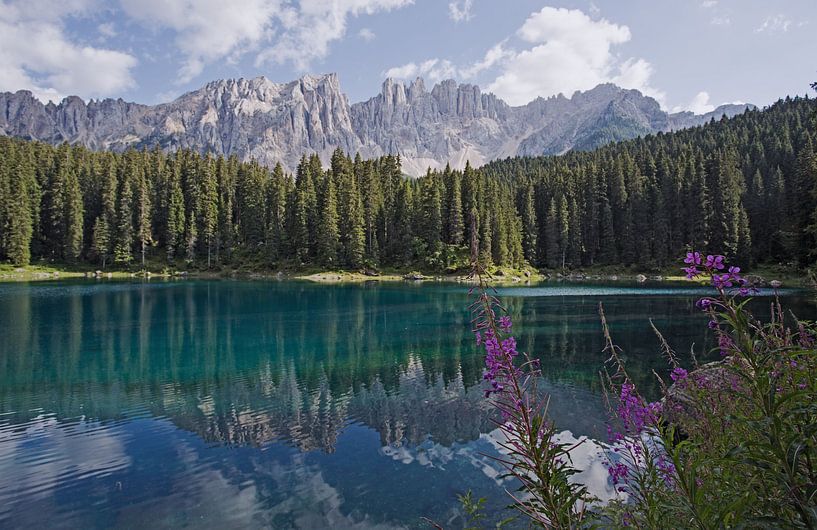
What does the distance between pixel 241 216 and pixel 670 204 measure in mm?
94836

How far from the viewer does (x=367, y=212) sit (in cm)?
9981

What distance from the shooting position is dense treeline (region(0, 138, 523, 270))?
94438 mm

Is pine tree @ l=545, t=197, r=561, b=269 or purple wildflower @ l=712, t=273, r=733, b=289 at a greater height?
pine tree @ l=545, t=197, r=561, b=269

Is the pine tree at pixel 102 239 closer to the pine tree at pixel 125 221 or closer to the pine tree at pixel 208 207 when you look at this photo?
the pine tree at pixel 125 221

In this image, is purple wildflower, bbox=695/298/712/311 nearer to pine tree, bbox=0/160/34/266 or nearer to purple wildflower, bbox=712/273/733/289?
purple wildflower, bbox=712/273/733/289

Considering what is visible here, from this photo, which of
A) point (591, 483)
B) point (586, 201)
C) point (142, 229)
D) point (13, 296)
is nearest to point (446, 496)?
point (591, 483)

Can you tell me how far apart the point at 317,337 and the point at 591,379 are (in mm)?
19269

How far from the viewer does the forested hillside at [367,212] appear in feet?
307

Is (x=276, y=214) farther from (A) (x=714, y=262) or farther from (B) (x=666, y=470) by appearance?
(A) (x=714, y=262)

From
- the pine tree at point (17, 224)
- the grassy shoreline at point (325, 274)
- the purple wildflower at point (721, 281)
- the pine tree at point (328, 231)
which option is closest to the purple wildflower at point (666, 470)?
the purple wildflower at point (721, 281)

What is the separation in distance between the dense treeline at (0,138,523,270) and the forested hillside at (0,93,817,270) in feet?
0.98

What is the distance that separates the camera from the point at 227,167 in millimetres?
113438

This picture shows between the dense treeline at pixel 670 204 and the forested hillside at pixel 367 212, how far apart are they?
1.10 feet

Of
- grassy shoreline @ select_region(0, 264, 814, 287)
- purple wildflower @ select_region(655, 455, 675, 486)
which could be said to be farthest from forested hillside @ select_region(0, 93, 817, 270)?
purple wildflower @ select_region(655, 455, 675, 486)
